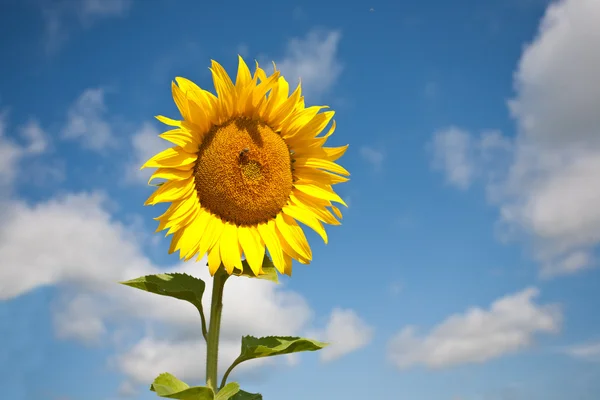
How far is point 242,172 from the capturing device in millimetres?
5723

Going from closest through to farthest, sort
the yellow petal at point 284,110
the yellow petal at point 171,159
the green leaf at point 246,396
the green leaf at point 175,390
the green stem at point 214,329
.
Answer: the green leaf at point 175,390
the yellow petal at point 171,159
the green stem at point 214,329
the green leaf at point 246,396
the yellow petal at point 284,110

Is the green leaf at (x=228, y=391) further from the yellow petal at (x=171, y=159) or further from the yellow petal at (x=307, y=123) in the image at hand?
the yellow petal at (x=307, y=123)

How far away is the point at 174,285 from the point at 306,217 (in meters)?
1.56

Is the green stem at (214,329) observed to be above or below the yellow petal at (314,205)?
below

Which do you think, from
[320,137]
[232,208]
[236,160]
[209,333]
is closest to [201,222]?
[232,208]

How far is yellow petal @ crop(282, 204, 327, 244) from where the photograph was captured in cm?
603

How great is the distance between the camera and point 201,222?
566 cm

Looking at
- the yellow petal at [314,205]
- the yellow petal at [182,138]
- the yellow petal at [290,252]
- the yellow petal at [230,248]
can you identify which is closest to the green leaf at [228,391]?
the yellow petal at [230,248]

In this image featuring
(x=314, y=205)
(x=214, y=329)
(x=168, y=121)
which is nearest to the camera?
(x=168, y=121)

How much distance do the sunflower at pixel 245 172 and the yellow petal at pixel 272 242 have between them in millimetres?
11

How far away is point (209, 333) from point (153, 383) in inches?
31.8

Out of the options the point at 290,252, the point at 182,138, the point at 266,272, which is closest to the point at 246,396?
the point at 266,272

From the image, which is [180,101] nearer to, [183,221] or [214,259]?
[183,221]

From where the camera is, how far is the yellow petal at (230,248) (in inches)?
216
